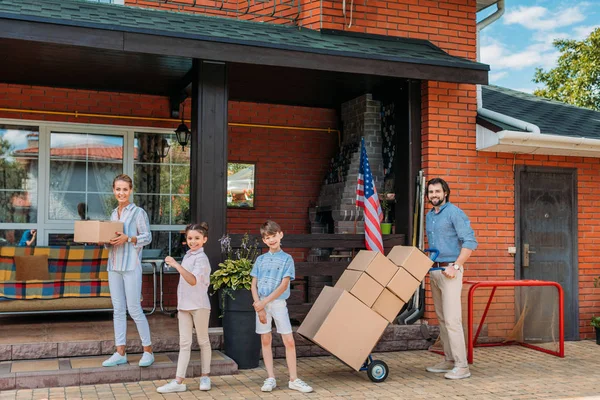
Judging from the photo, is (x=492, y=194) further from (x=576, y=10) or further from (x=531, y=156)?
(x=576, y=10)

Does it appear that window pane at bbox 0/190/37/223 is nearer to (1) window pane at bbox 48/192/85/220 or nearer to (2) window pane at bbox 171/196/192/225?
(1) window pane at bbox 48/192/85/220

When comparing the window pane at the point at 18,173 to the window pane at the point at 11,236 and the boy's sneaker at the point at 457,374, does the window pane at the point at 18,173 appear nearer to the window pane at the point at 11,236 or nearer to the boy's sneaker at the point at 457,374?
the window pane at the point at 11,236

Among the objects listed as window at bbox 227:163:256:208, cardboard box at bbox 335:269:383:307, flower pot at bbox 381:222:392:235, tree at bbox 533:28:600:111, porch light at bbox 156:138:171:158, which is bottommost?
cardboard box at bbox 335:269:383:307

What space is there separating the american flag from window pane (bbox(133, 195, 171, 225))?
2716mm

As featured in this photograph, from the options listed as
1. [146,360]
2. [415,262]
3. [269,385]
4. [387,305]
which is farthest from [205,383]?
[415,262]

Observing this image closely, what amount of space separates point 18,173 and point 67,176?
1.88 feet

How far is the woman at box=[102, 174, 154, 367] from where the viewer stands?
19.1ft

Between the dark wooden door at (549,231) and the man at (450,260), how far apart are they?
2.13 meters

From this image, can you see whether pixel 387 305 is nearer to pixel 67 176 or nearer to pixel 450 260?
pixel 450 260

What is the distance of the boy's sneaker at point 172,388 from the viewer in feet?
18.2

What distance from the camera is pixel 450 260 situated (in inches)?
252

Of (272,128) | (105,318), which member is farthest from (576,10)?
(105,318)

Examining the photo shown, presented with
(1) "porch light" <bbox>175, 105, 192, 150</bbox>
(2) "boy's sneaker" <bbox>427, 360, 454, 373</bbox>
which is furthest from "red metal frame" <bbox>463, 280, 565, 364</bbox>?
(1) "porch light" <bbox>175, 105, 192, 150</bbox>

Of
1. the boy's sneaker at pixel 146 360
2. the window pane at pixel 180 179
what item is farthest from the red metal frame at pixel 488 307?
the window pane at pixel 180 179
